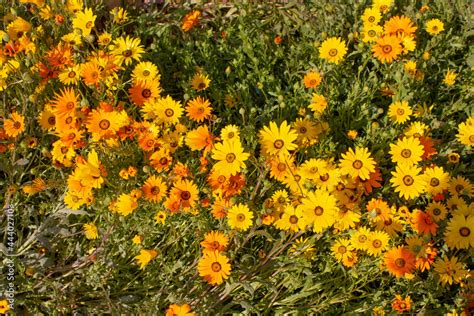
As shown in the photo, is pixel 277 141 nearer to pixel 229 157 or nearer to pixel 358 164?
pixel 229 157

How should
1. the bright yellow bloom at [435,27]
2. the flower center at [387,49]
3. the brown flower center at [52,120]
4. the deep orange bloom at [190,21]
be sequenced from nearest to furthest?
the brown flower center at [52,120] < the flower center at [387,49] < the bright yellow bloom at [435,27] < the deep orange bloom at [190,21]

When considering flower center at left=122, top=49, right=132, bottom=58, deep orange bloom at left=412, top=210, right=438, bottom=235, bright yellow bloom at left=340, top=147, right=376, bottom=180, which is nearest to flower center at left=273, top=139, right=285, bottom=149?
bright yellow bloom at left=340, top=147, right=376, bottom=180

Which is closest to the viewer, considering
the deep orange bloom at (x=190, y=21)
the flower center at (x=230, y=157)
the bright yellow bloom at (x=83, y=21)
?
the flower center at (x=230, y=157)

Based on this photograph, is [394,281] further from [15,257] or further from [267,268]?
[15,257]

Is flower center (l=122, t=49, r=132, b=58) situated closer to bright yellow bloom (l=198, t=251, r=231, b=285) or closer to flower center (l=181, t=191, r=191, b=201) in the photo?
flower center (l=181, t=191, r=191, b=201)

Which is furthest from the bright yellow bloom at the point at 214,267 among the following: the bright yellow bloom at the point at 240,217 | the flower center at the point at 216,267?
the bright yellow bloom at the point at 240,217

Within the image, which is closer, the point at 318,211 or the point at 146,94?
the point at 318,211

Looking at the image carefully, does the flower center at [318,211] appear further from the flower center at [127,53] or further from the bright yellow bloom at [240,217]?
the flower center at [127,53]

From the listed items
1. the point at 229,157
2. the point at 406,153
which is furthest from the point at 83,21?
the point at 406,153

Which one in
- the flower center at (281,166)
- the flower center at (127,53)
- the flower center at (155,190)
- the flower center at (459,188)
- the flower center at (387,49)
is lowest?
the flower center at (459,188)

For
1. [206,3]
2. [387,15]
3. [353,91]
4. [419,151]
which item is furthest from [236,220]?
[206,3]

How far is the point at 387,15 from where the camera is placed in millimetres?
3156

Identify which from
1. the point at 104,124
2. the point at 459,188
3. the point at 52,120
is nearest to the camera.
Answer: the point at 104,124

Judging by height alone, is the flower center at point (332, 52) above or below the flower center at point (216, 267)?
above
